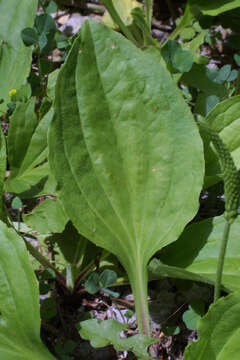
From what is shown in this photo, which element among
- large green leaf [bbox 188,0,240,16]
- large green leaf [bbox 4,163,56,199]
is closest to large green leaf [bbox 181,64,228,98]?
large green leaf [bbox 188,0,240,16]

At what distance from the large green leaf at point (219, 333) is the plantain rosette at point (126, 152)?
296mm

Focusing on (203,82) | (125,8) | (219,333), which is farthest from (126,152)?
(125,8)

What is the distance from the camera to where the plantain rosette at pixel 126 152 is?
158 cm

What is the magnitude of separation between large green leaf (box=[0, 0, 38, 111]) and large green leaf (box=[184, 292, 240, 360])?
143cm

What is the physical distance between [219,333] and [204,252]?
38 centimetres

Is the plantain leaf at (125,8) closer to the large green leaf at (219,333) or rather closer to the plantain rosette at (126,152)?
the plantain rosette at (126,152)

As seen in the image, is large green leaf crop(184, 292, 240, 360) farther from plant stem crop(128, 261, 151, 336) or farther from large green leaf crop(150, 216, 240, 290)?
plant stem crop(128, 261, 151, 336)

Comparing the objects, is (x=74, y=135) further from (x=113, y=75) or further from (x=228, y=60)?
(x=228, y=60)

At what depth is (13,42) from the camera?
2244 mm

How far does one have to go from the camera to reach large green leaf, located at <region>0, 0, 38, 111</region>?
2.21 meters

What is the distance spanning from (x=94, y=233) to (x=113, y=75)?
56 cm

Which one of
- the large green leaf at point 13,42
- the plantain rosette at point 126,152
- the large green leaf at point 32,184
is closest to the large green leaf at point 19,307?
the plantain rosette at point 126,152

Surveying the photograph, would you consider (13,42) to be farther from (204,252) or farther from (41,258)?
(204,252)

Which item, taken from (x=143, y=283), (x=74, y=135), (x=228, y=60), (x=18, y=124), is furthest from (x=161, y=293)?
(x=228, y=60)
